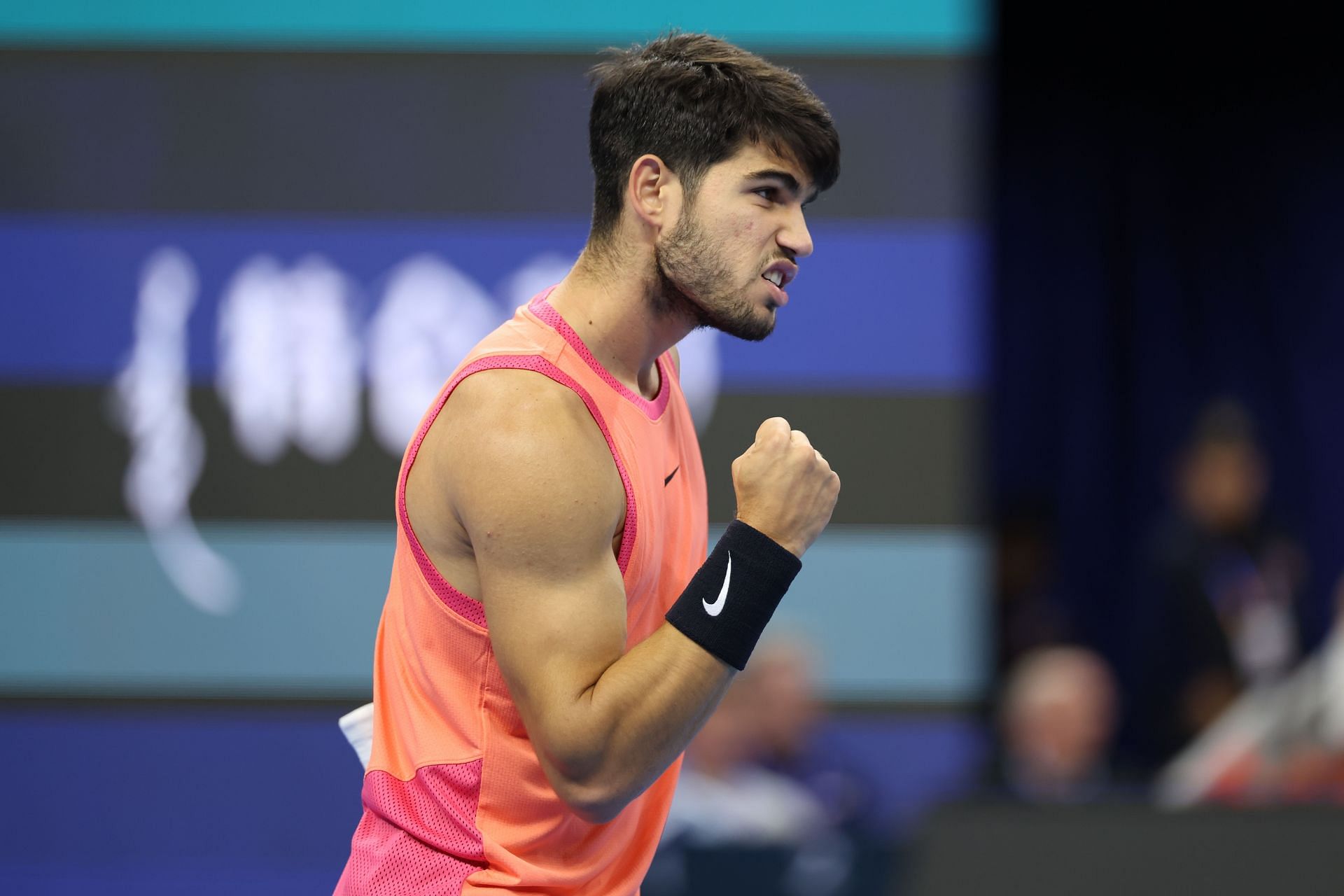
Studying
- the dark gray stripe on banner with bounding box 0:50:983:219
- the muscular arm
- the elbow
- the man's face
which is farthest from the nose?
the dark gray stripe on banner with bounding box 0:50:983:219

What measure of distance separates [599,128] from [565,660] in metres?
0.72

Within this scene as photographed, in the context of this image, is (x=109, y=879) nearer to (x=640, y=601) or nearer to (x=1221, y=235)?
(x=640, y=601)

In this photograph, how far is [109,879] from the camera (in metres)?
3.70

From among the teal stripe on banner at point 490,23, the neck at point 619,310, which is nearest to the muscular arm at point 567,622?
the neck at point 619,310

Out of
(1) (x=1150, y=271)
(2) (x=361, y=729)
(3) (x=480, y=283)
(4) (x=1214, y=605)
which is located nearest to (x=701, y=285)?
(2) (x=361, y=729)

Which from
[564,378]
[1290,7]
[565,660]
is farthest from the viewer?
[1290,7]

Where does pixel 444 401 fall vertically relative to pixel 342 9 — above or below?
below

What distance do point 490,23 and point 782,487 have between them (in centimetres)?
232

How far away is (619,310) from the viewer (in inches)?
74.1

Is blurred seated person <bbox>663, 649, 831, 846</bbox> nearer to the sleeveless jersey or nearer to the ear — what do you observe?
the sleeveless jersey

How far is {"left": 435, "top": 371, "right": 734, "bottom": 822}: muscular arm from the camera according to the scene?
1.66 m

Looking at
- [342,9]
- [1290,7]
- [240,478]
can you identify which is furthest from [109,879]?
[1290,7]

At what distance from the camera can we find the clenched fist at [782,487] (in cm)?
181

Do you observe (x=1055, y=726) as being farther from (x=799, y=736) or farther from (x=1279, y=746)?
(x=799, y=736)
